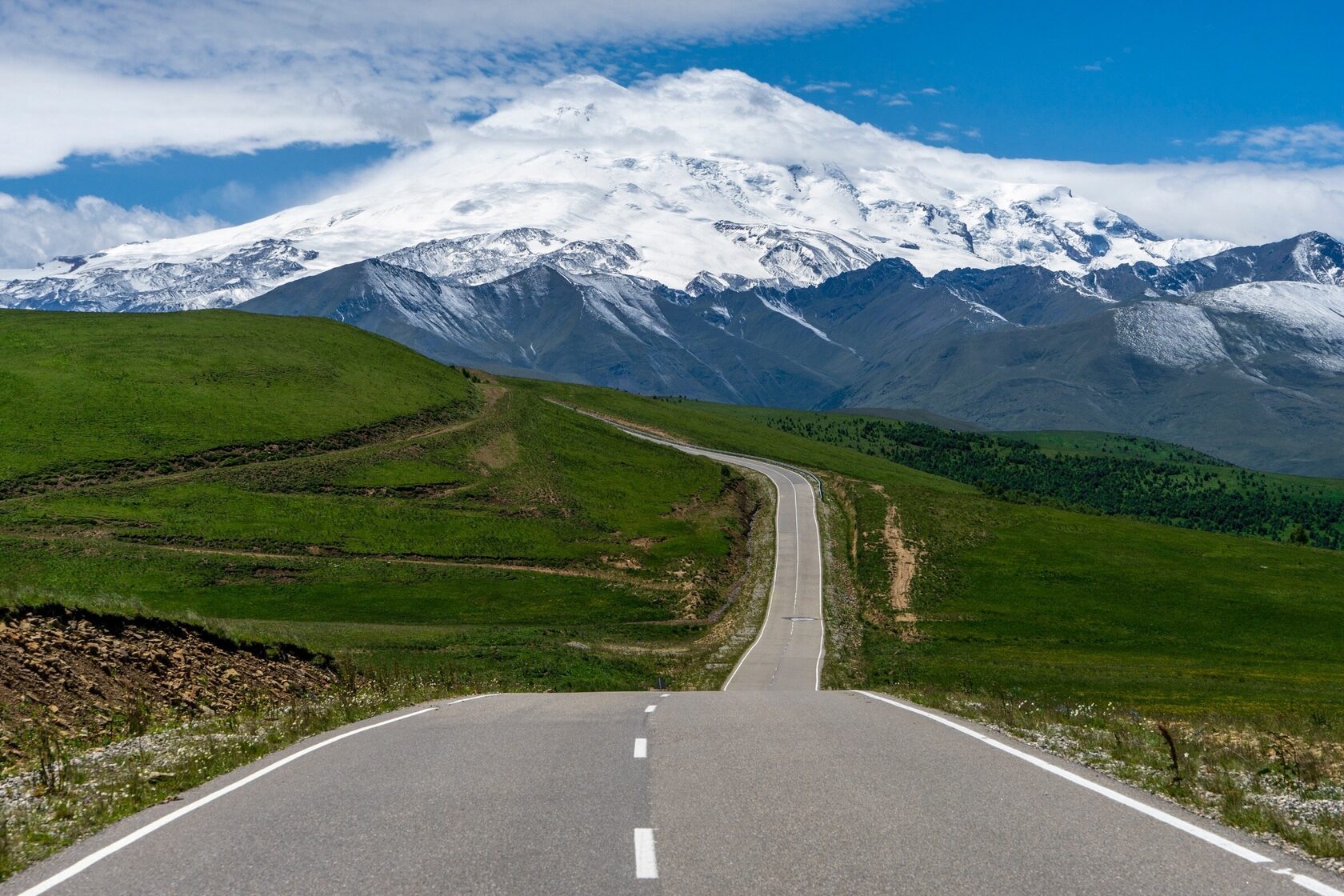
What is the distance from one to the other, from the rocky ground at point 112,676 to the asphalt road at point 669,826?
462cm

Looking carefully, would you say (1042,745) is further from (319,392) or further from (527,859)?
(319,392)

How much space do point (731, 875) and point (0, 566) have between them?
217 feet

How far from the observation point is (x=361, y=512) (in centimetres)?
8781

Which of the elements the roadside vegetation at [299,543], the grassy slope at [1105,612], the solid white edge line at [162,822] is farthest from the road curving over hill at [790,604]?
the solid white edge line at [162,822]

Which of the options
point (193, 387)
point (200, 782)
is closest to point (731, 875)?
point (200, 782)

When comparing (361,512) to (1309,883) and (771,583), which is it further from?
(1309,883)

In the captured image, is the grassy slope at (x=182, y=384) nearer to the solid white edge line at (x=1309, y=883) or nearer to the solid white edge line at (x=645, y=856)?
the solid white edge line at (x=645, y=856)

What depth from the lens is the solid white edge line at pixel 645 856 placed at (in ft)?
33.6

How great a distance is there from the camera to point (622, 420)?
15175cm

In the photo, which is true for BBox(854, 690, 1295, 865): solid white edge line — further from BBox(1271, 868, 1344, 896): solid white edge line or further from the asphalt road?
BBox(1271, 868, 1344, 896): solid white edge line

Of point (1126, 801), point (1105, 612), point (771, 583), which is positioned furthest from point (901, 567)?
point (1126, 801)

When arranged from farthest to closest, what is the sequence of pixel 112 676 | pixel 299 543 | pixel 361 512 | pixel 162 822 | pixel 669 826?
pixel 361 512
pixel 299 543
pixel 112 676
pixel 162 822
pixel 669 826

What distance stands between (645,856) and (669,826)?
1.29 meters

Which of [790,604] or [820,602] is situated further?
Answer: [820,602]
